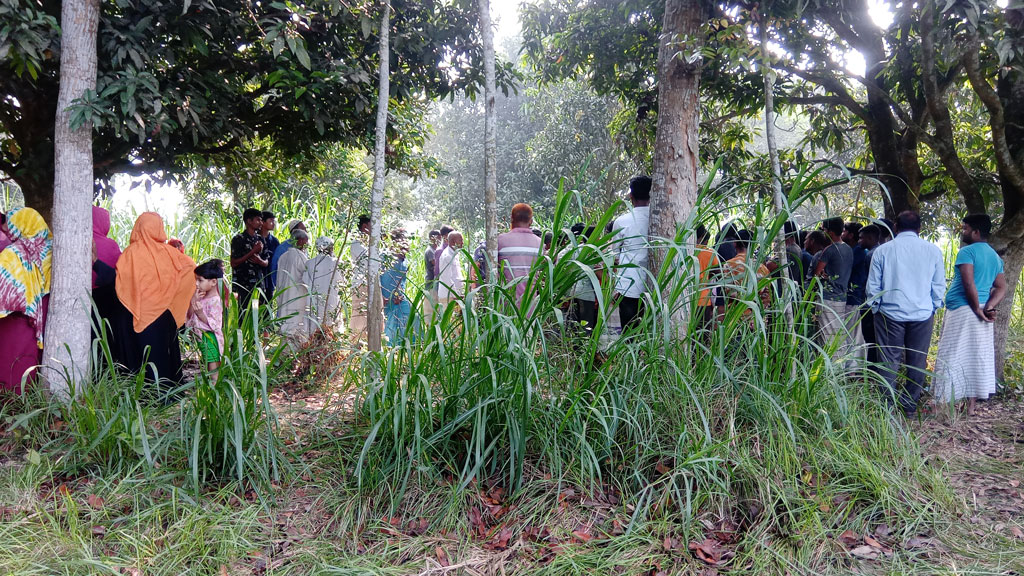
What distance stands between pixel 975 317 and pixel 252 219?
5.80 metres

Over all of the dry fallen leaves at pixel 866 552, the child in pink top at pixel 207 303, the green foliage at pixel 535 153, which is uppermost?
the green foliage at pixel 535 153

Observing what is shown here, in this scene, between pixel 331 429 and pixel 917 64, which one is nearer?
pixel 331 429

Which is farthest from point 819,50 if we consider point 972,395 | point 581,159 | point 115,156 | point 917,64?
point 581,159

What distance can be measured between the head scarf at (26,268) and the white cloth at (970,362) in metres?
5.87

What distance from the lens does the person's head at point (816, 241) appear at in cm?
529

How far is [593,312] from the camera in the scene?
4734 millimetres

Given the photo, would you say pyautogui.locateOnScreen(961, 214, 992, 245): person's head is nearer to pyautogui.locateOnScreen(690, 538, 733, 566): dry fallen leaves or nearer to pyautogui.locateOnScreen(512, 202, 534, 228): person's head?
pyautogui.locateOnScreen(512, 202, 534, 228): person's head

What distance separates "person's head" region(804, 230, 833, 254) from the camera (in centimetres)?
529

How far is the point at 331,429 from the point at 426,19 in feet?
12.9

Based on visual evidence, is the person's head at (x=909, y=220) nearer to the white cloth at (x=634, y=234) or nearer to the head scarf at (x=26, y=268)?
the white cloth at (x=634, y=234)

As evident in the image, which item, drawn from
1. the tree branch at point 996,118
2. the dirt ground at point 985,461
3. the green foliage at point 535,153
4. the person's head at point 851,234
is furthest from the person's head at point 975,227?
the green foliage at point 535,153

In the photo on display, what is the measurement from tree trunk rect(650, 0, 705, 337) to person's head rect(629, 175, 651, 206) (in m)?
0.29

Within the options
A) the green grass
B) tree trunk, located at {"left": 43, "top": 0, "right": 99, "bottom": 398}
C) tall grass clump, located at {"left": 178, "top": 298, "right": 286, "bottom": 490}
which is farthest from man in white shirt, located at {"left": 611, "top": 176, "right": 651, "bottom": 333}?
tree trunk, located at {"left": 43, "top": 0, "right": 99, "bottom": 398}

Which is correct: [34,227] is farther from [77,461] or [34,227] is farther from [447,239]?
[447,239]
